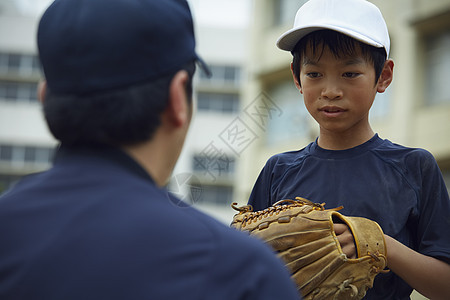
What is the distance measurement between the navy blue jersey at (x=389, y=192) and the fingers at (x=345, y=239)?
0.15 meters

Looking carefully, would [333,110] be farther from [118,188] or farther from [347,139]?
[118,188]

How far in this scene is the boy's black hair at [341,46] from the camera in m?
2.54

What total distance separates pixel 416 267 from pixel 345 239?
267mm

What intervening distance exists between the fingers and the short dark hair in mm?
1056

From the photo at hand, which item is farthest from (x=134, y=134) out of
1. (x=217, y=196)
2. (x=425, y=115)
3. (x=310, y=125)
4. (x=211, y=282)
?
(x=217, y=196)

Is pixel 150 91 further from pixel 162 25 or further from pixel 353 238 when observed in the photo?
pixel 353 238

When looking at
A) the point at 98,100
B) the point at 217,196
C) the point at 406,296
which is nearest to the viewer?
the point at 98,100

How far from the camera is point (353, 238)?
2307 mm

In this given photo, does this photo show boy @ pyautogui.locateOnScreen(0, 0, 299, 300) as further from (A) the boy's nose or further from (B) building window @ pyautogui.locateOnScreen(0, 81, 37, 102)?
(B) building window @ pyautogui.locateOnScreen(0, 81, 37, 102)

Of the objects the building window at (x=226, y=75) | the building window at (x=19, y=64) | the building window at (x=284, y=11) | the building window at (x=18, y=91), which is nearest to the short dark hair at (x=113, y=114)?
the building window at (x=284, y=11)

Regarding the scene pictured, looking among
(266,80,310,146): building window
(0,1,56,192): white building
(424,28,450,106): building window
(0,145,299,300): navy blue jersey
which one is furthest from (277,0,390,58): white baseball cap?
(0,1,56,192): white building

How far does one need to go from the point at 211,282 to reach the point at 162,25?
58 centimetres

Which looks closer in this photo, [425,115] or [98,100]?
[98,100]

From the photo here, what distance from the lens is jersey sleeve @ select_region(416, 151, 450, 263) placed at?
236 cm
